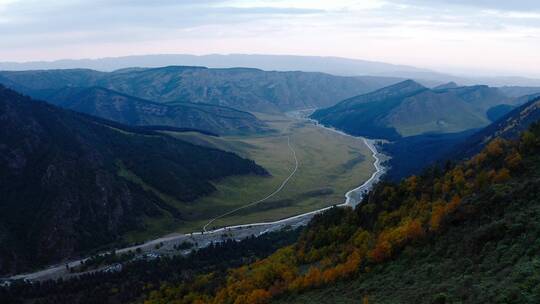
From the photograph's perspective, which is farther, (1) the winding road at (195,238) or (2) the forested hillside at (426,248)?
(1) the winding road at (195,238)

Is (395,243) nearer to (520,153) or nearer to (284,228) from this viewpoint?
(520,153)

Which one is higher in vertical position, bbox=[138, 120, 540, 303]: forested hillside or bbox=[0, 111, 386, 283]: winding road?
bbox=[138, 120, 540, 303]: forested hillside

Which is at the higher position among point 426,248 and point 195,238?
point 426,248

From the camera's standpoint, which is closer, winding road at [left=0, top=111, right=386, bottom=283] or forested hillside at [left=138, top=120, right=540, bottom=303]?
forested hillside at [left=138, top=120, right=540, bottom=303]

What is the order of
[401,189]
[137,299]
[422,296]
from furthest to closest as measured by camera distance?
1. [137,299]
2. [401,189]
3. [422,296]

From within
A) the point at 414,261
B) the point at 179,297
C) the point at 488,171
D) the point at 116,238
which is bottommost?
the point at 116,238

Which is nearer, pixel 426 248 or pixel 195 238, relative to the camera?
pixel 426 248

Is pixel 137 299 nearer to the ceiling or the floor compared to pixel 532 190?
nearer to the floor

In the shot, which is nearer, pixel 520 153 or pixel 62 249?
pixel 520 153

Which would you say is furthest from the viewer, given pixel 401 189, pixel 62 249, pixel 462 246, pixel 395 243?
pixel 62 249

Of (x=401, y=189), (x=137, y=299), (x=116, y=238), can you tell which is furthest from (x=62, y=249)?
(x=401, y=189)

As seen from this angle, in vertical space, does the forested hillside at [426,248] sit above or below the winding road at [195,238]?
above
